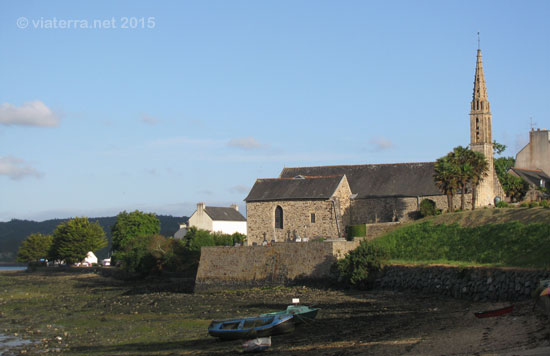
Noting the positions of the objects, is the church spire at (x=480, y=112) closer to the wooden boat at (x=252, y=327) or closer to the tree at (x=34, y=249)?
the wooden boat at (x=252, y=327)

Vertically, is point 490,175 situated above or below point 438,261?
above

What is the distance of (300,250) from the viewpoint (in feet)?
150

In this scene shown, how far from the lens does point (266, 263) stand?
4694cm

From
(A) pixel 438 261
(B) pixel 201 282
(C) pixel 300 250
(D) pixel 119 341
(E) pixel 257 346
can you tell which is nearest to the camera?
(E) pixel 257 346

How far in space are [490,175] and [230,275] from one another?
2274 cm

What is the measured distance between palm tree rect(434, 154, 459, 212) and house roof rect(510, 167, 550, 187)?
15.9 meters

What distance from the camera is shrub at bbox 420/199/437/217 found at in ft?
172

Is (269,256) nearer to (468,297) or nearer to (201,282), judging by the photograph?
(201,282)

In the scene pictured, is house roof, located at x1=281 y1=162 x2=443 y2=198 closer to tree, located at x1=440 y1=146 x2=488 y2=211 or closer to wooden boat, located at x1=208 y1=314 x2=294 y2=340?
tree, located at x1=440 y1=146 x2=488 y2=211

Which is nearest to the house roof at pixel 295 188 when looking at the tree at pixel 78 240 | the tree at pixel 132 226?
the tree at pixel 132 226

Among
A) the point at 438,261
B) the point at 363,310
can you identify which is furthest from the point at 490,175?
the point at 363,310

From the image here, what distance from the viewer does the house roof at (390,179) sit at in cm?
5550

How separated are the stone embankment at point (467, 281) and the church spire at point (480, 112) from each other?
66.2 ft

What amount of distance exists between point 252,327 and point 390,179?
111 feet
